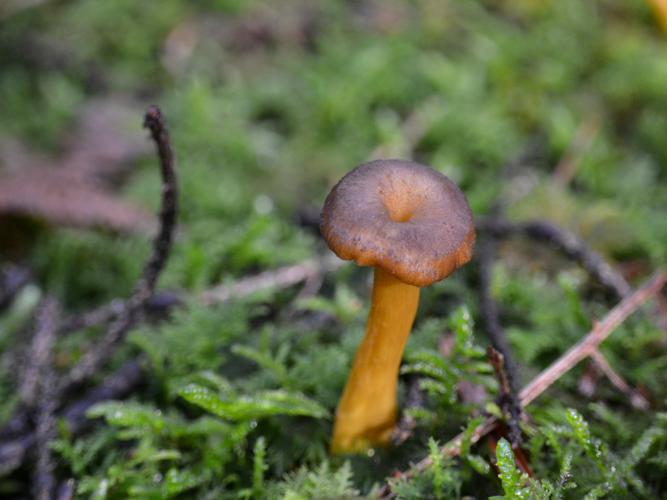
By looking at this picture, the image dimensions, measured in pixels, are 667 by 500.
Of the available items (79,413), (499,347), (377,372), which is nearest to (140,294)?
(79,413)

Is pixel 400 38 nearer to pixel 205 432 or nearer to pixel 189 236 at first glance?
pixel 189 236

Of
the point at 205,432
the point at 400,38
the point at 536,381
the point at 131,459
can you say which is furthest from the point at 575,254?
the point at 400,38

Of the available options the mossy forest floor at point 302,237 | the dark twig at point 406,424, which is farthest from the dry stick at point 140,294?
the dark twig at point 406,424

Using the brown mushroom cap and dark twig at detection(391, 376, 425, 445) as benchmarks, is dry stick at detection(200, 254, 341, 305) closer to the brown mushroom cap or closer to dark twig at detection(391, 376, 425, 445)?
dark twig at detection(391, 376, 425, 445)

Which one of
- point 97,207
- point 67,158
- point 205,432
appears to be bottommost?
point 67,158

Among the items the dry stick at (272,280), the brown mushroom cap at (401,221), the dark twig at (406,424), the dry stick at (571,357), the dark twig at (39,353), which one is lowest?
the dark twig at (39,353)

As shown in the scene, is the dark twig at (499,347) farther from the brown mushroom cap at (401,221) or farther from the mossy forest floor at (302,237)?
the brown mushroom cap at (401,221)

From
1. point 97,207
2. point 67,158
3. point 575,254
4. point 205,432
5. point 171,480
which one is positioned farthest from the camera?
point 67,158

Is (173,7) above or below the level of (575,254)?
below
